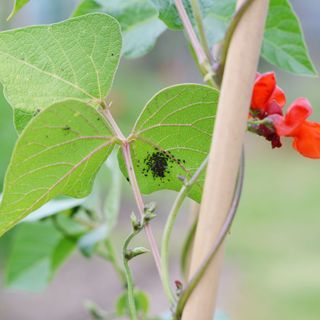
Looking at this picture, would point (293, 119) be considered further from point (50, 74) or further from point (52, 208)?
point (52, 208)

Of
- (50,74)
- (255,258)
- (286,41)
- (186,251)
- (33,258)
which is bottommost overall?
(255,258)

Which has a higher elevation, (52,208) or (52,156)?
(52,156)

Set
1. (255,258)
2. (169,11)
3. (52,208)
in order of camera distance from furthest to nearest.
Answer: (255,258), (52,208), (169,11)

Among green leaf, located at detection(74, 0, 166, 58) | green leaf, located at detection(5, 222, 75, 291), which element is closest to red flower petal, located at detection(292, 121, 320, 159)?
green leaf, located at detection(74, 0, 166, 58)

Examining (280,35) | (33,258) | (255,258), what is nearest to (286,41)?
(280,35)

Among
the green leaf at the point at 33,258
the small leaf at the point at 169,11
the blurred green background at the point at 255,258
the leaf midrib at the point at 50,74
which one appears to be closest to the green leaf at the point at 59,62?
the leaf midrib at the point at 50,74

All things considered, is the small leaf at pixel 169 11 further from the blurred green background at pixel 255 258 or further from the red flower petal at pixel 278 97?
the blurred green background at pixel 255 258

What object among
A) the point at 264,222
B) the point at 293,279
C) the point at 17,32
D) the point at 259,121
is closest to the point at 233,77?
the point at 259,121

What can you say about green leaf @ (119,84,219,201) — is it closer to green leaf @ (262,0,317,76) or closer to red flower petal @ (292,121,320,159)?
red flower petal @ (292,121,320,159)
